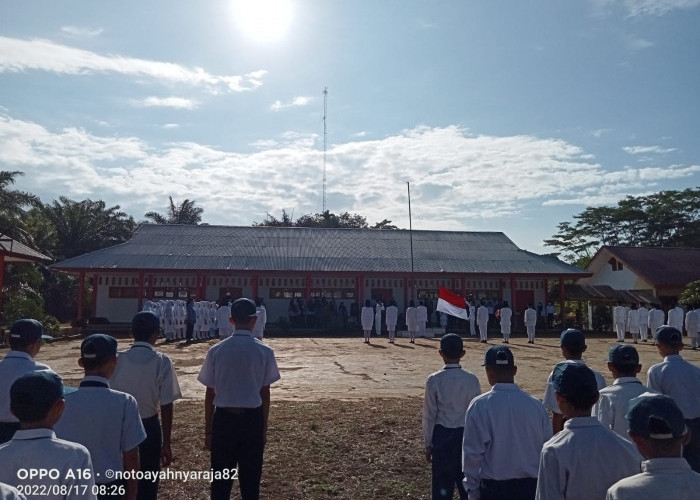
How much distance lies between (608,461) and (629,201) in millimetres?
45959

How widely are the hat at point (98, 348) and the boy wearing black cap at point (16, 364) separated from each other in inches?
22.0

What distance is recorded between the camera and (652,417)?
1943mm

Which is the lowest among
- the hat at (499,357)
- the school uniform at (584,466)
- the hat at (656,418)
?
the school uniform at (584,466)

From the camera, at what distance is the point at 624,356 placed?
3.43m

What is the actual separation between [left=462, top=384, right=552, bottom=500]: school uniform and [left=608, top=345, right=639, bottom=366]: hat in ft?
2.55

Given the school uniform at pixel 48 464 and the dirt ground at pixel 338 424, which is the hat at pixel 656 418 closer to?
the school uniform at pixel 48 464

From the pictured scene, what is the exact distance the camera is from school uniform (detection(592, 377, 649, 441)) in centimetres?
326

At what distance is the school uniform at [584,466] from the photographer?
90.9 inches

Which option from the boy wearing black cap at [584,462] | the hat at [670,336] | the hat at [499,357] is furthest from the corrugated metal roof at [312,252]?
the boy wearing black cap at [584,462]

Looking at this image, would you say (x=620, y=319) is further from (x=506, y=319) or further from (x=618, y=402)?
(x=618, y=402)

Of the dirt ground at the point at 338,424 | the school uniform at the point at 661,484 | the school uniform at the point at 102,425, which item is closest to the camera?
the school uniform at the point at 661,484

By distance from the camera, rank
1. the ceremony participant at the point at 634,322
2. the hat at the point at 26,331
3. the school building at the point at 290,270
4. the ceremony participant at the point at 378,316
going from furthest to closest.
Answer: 1. the school building at the point at 290,270
2. the ceremony participant at the point at 378,316
3. the ceremony participant at the point at 634,322
4. the hat at the point at 26,331

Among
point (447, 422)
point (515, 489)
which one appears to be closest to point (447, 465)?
point (447, 422)

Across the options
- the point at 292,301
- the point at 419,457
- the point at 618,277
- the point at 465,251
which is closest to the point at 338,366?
the point at 419,457
